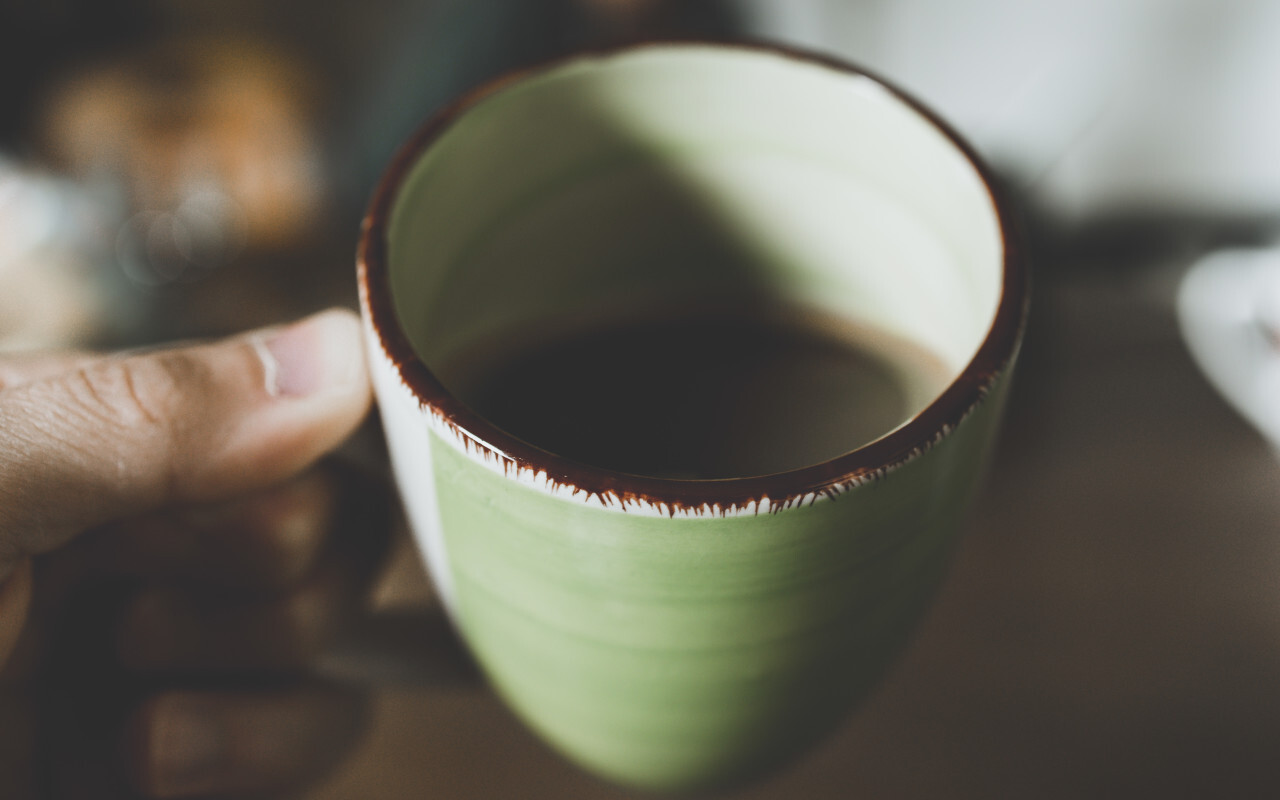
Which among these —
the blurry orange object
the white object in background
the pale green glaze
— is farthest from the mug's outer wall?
the blurry orange object

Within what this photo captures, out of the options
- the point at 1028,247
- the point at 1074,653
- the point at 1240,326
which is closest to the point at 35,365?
the point at 1028,247

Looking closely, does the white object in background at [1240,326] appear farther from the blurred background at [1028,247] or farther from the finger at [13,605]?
the finger at [13,605]

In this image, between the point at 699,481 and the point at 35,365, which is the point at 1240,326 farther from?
the point at 35,365

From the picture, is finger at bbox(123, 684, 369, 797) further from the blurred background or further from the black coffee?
the black coffee

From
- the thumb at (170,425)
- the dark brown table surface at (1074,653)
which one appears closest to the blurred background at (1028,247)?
the dark brown table surface at (1074,653)

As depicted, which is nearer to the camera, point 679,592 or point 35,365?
point 679,592

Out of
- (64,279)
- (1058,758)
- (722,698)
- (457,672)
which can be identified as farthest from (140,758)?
(64,279)

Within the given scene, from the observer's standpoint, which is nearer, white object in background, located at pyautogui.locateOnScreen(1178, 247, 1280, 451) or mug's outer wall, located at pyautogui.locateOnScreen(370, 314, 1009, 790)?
mug's outer wall, located at pyautogui.locateOnScreen(370, 314, 1009, 790)

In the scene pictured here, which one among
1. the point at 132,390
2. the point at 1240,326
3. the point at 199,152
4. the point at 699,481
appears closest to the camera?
the point at 699,481
